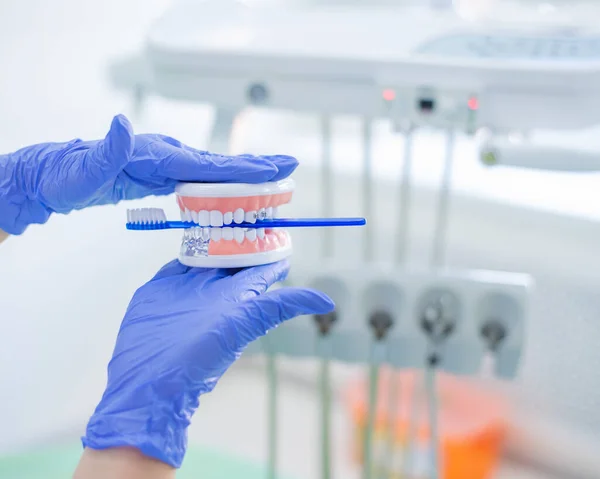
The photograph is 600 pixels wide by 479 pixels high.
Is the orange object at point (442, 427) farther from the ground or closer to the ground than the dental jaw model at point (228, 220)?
closer to the ground

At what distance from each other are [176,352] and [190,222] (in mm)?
155

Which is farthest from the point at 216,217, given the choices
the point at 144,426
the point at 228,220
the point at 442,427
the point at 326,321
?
the point at 442,427

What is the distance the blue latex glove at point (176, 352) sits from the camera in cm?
67

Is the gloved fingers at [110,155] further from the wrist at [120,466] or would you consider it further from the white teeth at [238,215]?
the wrist at [120,466]

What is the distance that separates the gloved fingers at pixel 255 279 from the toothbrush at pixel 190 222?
5 cm

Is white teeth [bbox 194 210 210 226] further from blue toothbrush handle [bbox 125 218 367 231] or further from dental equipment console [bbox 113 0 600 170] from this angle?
dental equipment console [bbox 113 0 600 170]

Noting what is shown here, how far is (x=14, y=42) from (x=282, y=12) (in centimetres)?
49

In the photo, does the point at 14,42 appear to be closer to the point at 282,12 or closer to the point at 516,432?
the point at 282,12

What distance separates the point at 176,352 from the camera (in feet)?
2.26

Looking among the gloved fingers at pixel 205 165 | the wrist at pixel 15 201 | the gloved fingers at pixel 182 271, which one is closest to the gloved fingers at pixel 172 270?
the gloved fingers at pixel 182 271

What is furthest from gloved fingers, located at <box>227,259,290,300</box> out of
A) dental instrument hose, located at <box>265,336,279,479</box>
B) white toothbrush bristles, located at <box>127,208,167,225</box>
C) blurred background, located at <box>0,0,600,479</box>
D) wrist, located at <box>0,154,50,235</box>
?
dental instrument hose, located at <box>265,336,279,479</box>

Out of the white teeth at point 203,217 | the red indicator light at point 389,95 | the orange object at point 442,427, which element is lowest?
the orange object at point 442,427

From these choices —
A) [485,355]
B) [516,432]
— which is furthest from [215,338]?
[516,432]

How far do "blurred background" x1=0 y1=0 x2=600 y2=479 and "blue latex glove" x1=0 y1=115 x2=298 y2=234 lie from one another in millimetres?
341
